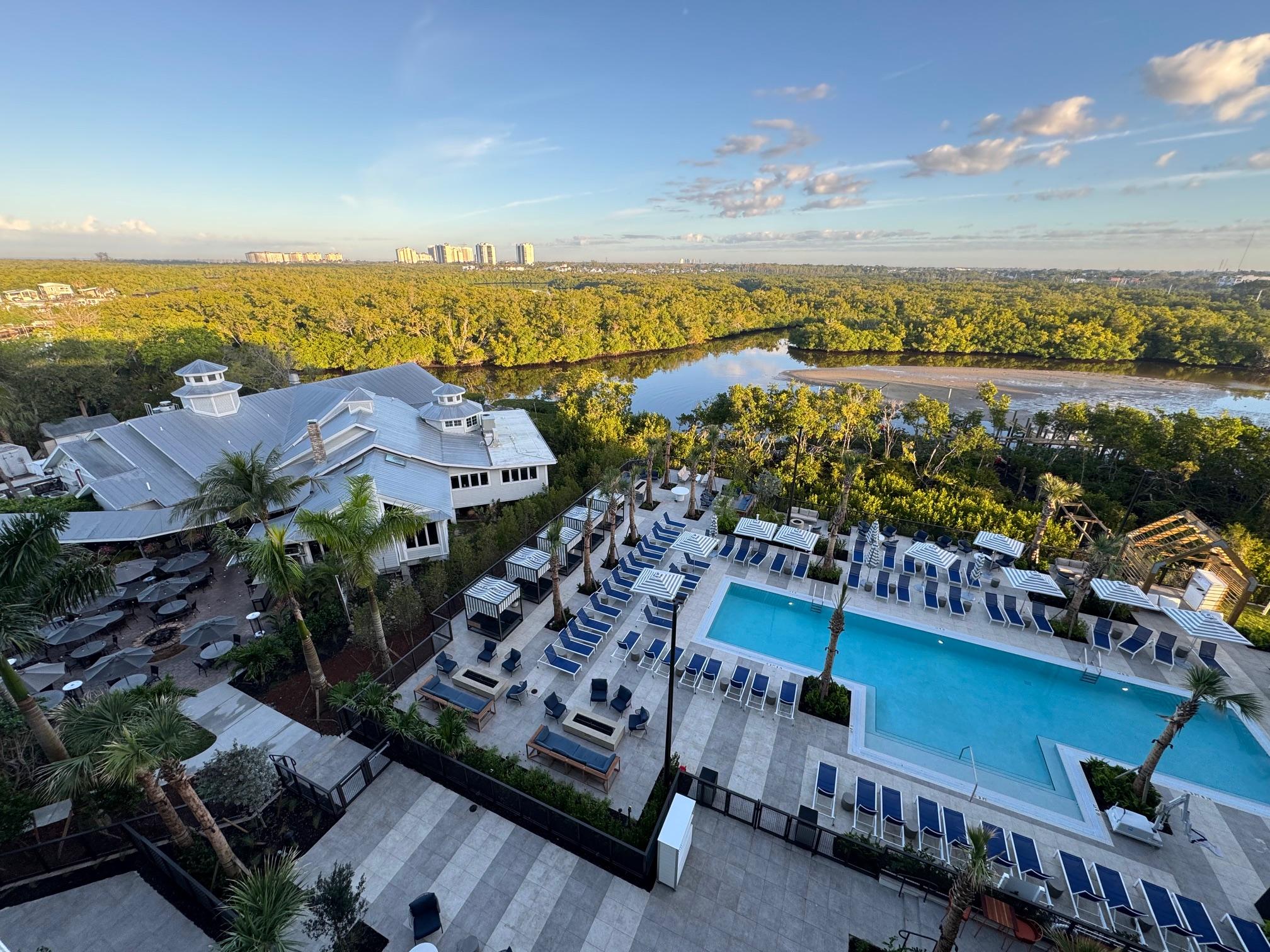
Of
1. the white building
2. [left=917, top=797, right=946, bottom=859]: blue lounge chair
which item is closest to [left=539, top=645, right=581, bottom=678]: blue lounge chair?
the white building

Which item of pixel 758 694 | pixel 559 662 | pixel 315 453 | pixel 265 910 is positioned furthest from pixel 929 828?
pixel 315 453

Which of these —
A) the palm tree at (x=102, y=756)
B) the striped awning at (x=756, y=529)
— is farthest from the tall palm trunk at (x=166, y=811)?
the striped awning at (x=756, y=529)

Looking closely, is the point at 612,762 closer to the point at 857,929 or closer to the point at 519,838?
the point at 519,838

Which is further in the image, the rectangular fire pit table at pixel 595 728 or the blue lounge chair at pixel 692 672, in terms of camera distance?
the blue lounge chair at pixel 692 672

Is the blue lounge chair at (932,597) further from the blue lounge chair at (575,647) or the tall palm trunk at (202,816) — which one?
the tall palm trunk at (202,816)

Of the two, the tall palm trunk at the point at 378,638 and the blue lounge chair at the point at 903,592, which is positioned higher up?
the tall palm trunk at the point at 378,638

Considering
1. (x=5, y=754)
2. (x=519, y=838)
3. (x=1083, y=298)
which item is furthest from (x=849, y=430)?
(x=1083, y=298)

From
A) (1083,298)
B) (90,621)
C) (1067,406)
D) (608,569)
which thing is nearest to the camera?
(90,621)

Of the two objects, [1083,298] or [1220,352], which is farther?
[1083,298]
